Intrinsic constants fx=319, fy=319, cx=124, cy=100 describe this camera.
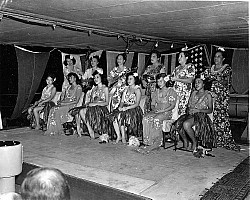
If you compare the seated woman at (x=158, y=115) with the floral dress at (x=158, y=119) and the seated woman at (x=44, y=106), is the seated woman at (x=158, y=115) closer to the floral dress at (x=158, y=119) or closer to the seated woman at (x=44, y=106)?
the floral dress at (x=158, y=119)

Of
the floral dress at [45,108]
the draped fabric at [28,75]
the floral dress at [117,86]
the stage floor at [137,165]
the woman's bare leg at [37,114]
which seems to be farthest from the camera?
the draped fabric at [28,75]

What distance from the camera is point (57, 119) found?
6.26 m

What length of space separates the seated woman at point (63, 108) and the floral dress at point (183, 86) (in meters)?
2.13

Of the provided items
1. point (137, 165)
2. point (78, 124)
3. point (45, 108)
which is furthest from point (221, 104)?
point (45, 108)

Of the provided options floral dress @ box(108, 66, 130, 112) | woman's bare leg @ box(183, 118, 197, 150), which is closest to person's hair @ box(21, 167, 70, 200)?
woman's bare leg @ box(183, 118, 197, 150)

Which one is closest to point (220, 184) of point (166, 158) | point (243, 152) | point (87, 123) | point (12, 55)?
point (166, 158)

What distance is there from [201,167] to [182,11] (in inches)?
75.8

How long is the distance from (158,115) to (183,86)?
2.46 ft

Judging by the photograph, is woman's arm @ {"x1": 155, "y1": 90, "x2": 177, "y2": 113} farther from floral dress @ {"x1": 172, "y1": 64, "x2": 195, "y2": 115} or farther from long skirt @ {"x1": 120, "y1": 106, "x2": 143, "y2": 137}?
long skirt @ {"x1": 120, "y1": 106, "x2": 143, "y2": 137}

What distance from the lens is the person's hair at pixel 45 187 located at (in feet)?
4.25

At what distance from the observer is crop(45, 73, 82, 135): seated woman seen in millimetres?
6254

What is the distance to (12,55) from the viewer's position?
7.68m

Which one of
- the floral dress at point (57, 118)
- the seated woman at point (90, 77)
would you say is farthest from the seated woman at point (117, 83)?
the floral dress at point (57, 118)

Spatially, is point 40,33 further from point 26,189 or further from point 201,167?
point 26,189
